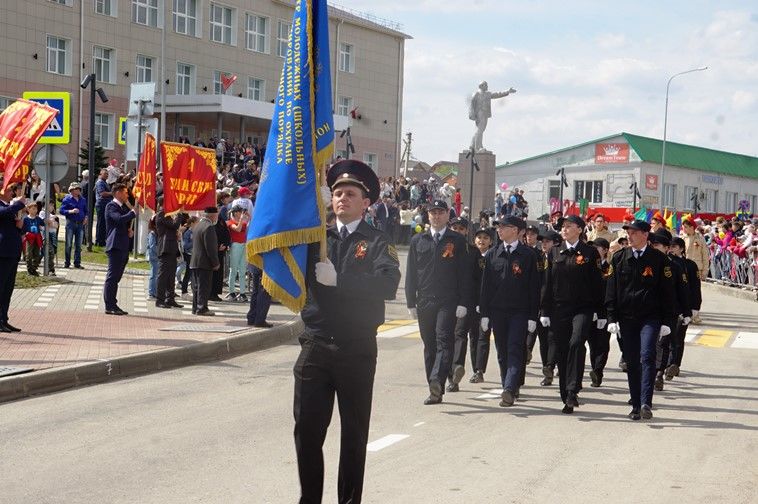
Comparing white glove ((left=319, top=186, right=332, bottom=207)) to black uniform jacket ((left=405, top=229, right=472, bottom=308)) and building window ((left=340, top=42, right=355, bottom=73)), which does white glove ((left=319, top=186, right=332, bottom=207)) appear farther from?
building window ((left=340, top=42, right=355, bottom=73))

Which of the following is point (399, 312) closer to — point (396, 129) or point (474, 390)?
point (474, 390)

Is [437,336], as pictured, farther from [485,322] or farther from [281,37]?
[281,37]

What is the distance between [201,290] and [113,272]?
1.63 meters

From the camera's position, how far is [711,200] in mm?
81812

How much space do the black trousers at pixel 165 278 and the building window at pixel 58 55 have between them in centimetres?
3095

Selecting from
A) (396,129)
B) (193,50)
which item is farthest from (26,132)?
(396,129)

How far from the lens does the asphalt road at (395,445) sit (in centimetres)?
Result: 710

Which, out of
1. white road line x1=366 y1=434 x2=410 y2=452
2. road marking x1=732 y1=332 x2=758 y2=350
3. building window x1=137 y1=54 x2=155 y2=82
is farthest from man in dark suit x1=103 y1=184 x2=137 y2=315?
building window x1=137 y1=54 x2=155 y2=82

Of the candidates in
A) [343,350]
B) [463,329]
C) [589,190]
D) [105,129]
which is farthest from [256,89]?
[343,350]

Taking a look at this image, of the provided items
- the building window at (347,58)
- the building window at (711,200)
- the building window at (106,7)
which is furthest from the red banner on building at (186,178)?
the building window at (711,200)

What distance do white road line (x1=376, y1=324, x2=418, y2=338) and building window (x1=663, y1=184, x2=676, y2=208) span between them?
59.8 metres

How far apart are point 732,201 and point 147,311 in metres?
73.7

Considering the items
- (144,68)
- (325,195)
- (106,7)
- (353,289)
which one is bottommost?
(353,289)

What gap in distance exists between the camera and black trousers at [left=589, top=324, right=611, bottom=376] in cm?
1241
